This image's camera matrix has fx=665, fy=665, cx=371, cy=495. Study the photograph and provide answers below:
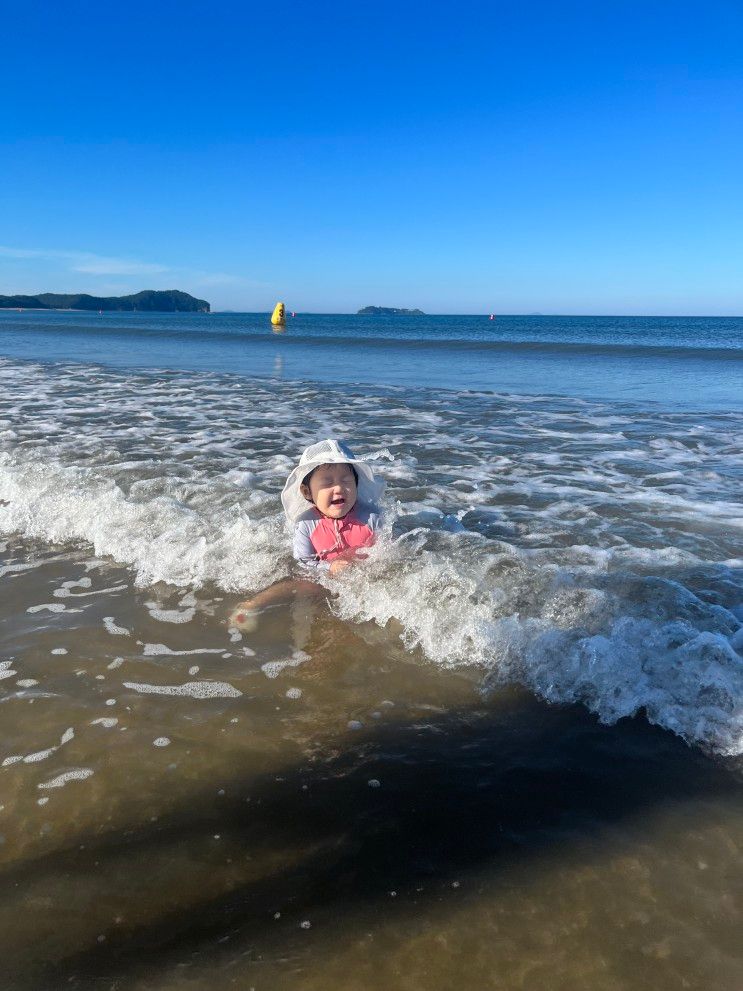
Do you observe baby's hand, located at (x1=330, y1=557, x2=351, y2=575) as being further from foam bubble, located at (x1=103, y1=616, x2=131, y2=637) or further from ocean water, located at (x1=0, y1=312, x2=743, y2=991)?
foam bubble, located at (x1=103, y1=616, x2=131, y2=637)

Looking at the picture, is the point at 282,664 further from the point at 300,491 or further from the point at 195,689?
the point at 300,491

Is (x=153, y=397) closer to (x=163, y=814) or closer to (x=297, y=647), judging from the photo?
(x=297, y=647)

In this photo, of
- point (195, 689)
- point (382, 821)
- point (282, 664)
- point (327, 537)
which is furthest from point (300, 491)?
point (382, 821)

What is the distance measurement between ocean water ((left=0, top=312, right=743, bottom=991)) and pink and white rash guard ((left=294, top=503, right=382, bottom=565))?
239 mm

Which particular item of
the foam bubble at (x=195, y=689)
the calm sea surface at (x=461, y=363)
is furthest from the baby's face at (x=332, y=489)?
the calm sea surface at (x=461, y=363)

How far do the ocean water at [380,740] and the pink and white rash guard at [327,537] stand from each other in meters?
0.24

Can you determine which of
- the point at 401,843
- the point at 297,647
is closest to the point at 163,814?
the point at 401,843

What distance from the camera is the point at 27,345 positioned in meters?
28.8

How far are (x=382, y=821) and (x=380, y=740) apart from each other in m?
0.50

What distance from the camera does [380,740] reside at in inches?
117

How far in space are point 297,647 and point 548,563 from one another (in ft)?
6.50

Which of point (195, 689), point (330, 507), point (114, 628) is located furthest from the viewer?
point (330, 507)

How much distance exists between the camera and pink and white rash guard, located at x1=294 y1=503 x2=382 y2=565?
192 inches

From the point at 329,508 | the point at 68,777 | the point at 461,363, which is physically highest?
the point at 461,363
